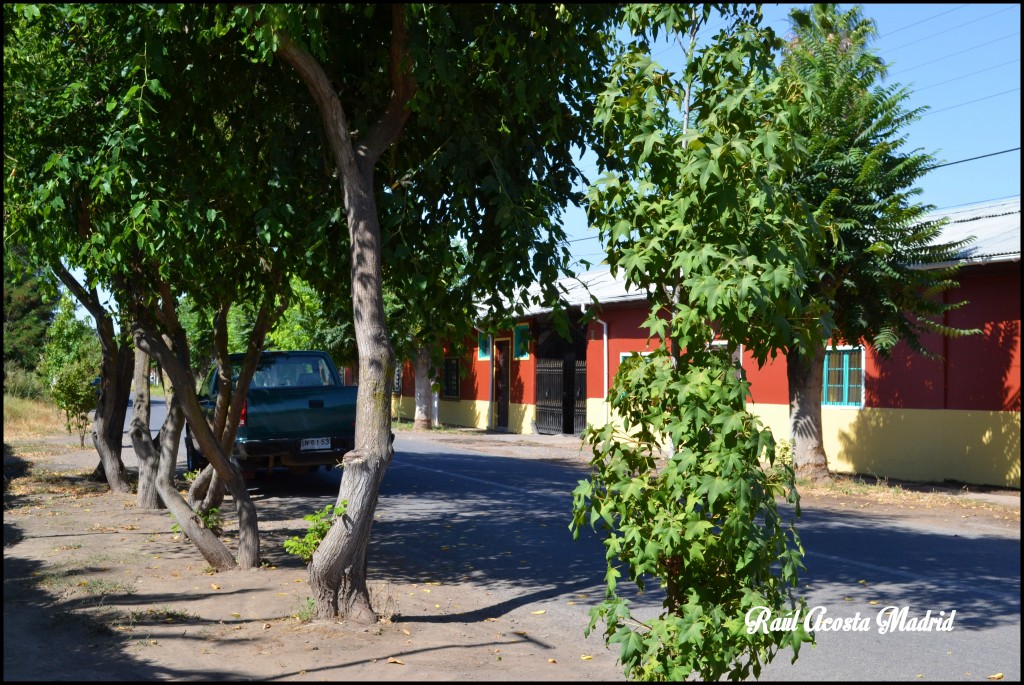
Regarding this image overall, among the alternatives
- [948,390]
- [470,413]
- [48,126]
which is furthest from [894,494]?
[470,413]

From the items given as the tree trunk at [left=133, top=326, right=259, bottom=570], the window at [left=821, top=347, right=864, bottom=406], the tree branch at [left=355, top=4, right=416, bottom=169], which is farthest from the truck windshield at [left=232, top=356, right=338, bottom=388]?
the window at [left=821, top=347, right=864, bottom=406]

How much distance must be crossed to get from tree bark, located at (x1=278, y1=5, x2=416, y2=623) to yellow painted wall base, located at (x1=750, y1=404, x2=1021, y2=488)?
9.67m

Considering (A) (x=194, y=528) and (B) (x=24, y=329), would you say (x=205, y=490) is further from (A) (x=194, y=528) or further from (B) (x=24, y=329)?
(B) (x=24, y=329)

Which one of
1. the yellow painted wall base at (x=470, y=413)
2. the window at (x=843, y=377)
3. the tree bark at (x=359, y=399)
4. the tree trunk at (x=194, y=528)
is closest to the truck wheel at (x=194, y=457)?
the tree trunk at (x=194, y=528)

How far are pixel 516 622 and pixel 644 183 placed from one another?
11.5ft

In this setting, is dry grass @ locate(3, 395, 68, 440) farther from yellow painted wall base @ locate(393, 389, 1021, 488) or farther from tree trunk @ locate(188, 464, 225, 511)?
yellow painted wall base @ locate(393, 389, 1021, 488)

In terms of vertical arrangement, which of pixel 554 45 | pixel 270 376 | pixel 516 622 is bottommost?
pixel 516 622

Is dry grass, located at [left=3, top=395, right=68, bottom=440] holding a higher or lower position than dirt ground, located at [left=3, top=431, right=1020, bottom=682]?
higher

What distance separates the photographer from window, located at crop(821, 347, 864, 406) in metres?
17.7

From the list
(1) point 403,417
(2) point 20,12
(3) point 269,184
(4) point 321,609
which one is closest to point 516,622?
(4) point 321,609

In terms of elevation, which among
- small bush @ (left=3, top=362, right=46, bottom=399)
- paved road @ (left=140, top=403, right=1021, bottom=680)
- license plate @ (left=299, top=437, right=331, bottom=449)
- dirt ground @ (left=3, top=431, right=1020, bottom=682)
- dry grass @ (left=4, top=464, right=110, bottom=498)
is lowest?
paved road @ (left=140, top=403, right=1021, bottom=680)

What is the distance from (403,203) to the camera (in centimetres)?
722

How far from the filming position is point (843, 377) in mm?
18062

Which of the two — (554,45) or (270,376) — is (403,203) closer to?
(554,45)
